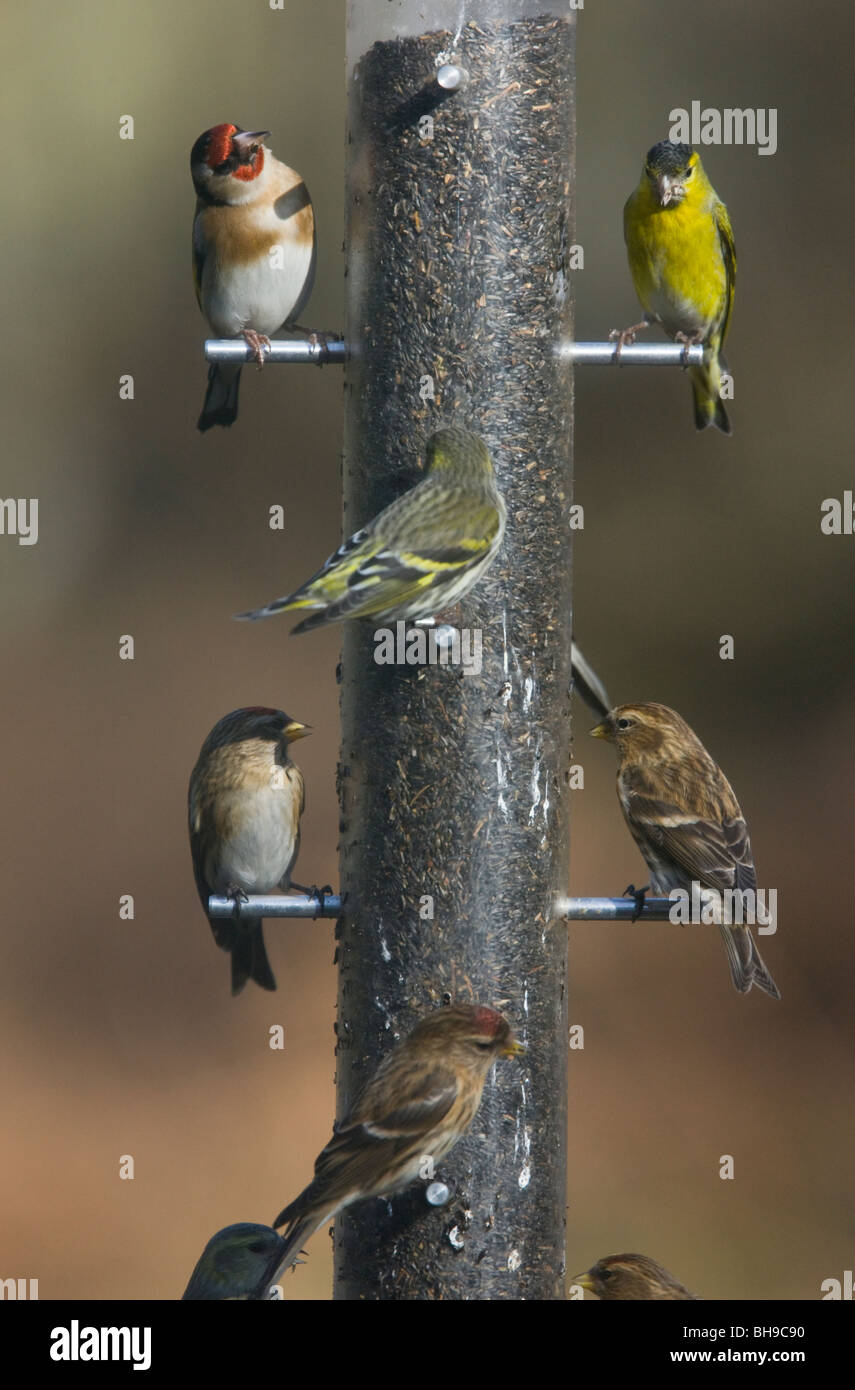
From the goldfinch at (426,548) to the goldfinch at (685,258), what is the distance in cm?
185

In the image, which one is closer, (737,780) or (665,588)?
(665,588)

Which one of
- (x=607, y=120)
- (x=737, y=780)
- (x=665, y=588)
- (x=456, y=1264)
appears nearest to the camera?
(x=456, y=1264)

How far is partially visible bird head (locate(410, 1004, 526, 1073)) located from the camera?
15.7ft

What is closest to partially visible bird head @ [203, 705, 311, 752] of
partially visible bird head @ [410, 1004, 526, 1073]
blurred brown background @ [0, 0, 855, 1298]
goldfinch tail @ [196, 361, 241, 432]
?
goldfinch tail @ [196, 361, 241, 432]

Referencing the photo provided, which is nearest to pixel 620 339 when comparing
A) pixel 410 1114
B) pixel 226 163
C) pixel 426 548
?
pixel 426 548

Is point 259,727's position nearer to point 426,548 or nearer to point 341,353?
point 341,353

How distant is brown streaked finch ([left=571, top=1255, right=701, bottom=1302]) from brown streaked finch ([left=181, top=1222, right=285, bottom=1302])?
3.18ft

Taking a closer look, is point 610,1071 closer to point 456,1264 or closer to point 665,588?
point 665,588

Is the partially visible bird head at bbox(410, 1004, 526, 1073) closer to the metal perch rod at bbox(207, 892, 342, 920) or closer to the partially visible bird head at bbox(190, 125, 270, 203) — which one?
the metal perch rod at bbox(207, 892, 342, 920)

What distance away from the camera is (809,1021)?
53.8 ft

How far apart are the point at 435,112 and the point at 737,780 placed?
13363 millimetres

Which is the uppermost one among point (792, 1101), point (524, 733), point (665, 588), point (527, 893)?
point (665, 588)

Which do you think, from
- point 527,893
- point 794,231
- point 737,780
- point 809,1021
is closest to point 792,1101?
point 809,1021

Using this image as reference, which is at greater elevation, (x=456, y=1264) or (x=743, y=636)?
(x=743, y=636)
